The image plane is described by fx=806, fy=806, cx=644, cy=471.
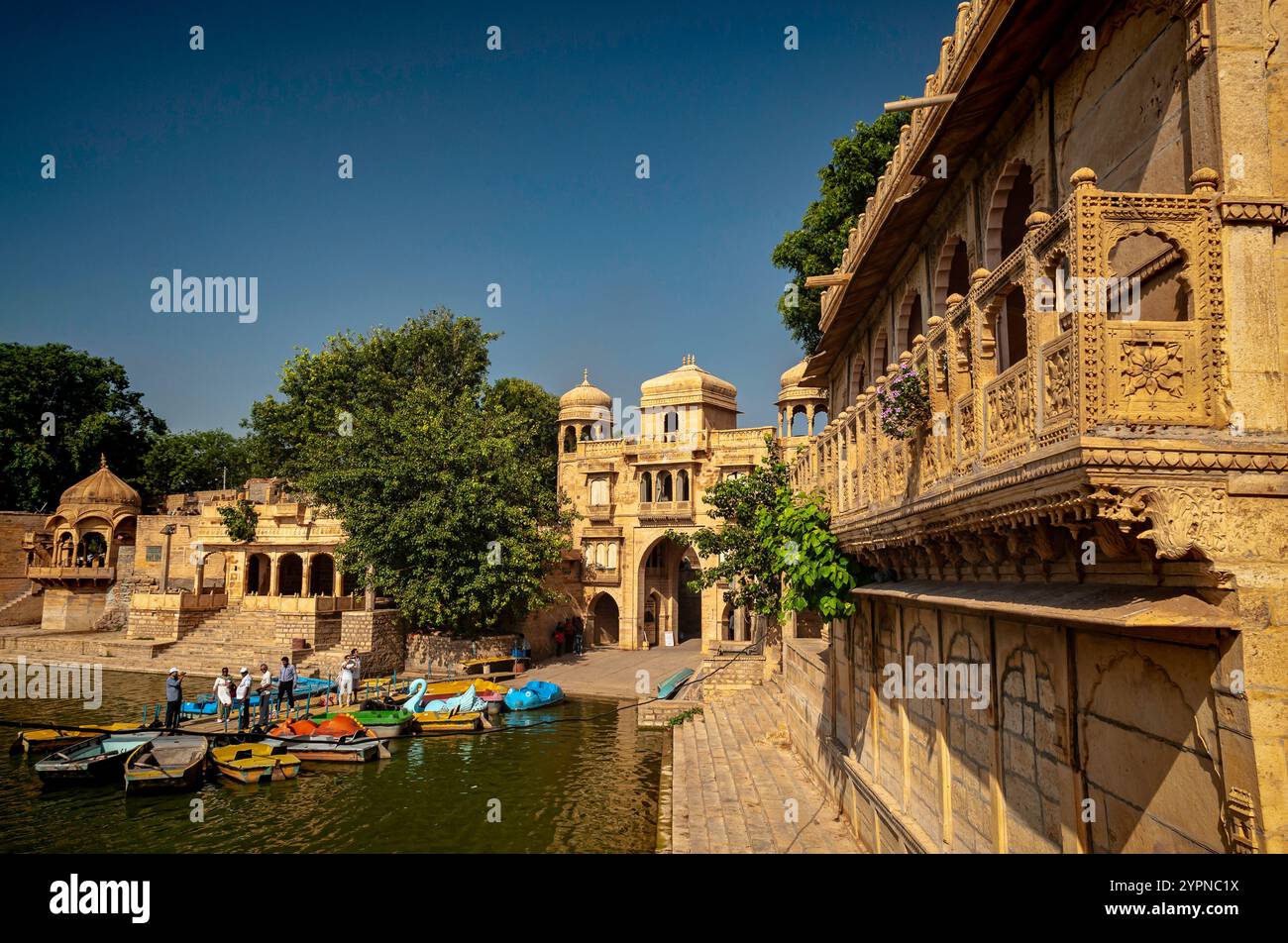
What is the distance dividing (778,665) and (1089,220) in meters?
21.4

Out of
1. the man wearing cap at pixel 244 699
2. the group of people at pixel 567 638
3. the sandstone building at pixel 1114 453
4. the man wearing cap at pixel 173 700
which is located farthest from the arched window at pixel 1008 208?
the group of people at pixel 567 638

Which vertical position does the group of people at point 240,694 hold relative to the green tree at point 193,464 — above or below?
below

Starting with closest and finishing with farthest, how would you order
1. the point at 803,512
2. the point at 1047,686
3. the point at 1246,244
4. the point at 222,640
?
the point at 1246,244, the point at 1047,686, the point at 803,512, the point at 222,640

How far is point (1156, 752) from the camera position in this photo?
4.28 meters

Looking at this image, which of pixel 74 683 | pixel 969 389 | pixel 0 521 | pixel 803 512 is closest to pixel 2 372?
pixel 0 521

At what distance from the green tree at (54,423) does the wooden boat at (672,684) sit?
4467 cm

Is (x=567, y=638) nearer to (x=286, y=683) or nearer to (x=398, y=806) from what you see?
(x=286, y=683)

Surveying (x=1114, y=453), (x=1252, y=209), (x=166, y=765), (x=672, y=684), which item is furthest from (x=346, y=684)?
(x=1252, y=209)

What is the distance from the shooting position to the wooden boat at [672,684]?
85.6ft

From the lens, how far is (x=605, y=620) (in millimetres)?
43719

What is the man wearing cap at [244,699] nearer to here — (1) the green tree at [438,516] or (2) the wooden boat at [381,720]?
(2) the wooden boat at [381,720]

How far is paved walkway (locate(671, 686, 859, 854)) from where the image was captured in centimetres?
1173

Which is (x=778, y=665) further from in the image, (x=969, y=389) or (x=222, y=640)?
(x=222, y=640)

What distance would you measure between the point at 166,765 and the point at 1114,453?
18.6 metres
